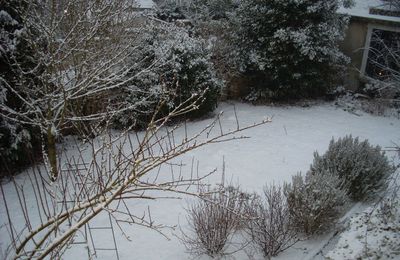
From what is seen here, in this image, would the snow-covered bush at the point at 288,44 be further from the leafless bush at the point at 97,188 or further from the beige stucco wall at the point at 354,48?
the leafless bush at the point at 97,188

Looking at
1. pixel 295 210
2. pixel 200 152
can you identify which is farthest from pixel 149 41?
pixel 295 210

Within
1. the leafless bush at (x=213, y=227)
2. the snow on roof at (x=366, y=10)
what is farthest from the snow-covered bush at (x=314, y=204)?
the snow on roof at (x=366, y=10)

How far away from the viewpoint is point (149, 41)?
361 inches

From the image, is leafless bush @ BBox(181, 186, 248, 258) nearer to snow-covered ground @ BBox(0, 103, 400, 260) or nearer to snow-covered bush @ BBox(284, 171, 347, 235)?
snow-covered ground @ BBox(0, 103, 400, 260)

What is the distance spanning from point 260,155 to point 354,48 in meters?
6.96

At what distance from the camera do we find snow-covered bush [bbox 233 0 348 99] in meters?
10.1

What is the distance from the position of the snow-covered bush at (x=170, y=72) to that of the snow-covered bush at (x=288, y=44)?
5.68ft

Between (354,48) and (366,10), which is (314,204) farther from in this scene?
(366,10)

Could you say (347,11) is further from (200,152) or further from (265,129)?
(200,152)

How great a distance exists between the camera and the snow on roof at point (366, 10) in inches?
436

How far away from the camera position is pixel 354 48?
1207 cm

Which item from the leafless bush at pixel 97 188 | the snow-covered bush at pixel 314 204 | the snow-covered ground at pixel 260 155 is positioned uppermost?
the leafless bush at pixel 97 188

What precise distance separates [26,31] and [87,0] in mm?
1405

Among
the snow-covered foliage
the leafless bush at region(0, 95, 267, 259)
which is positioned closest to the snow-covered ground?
the leafless bush at region(0, 95, 267, 259)
